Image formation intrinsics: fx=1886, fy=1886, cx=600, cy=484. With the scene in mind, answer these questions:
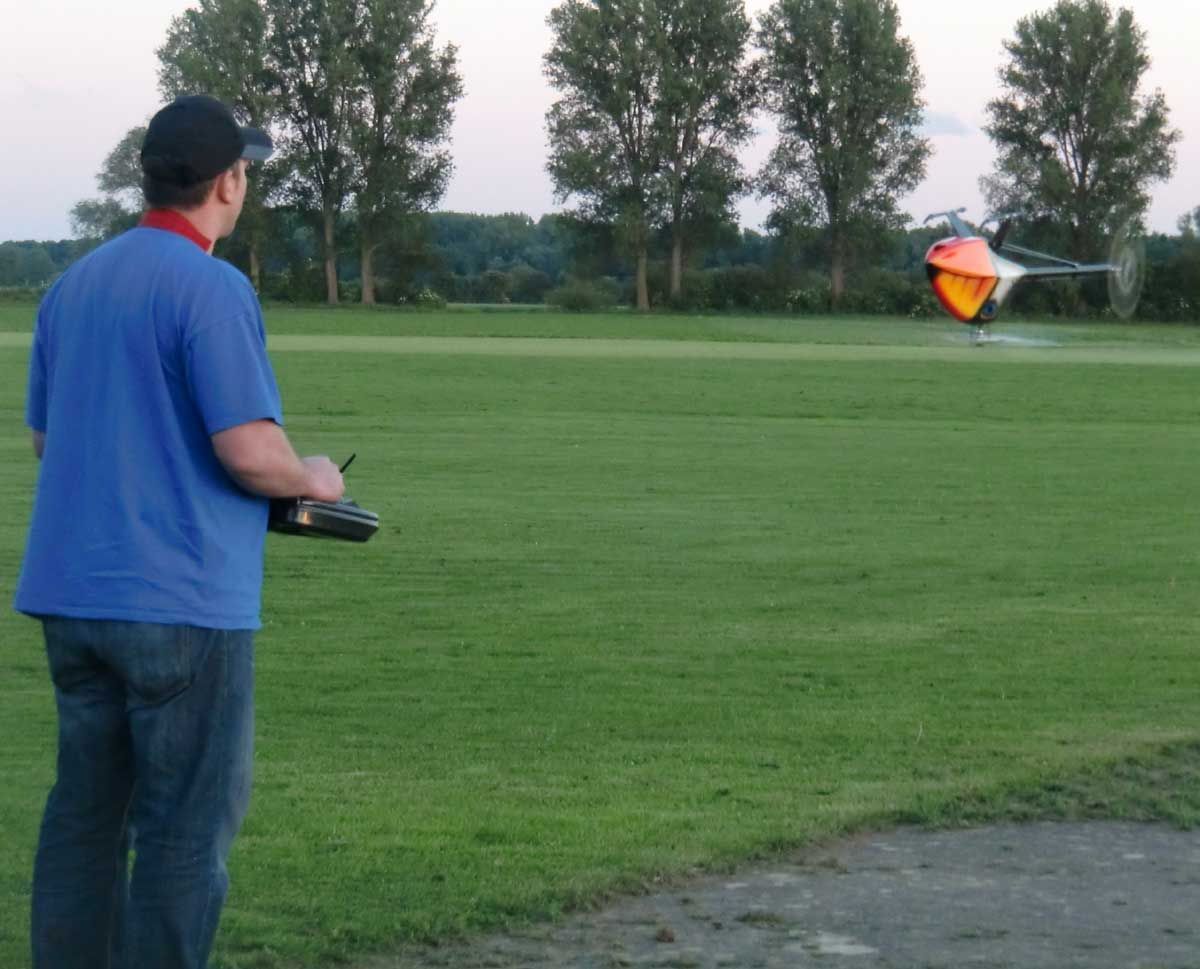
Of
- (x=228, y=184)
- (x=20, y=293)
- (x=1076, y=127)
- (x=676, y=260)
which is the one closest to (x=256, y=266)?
(x=20, y=293)

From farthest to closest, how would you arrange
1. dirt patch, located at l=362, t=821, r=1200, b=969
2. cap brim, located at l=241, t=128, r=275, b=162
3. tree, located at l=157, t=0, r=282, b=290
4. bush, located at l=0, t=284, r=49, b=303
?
tree, located at l=157, t=0, r=282, b=290 → bush, located at l=0, t=284, r=49, b=303 → dirt patch, located at l=362, t=821, r=1200, b=969 → cap brim, located at l=241, t=128, r=275, b=162

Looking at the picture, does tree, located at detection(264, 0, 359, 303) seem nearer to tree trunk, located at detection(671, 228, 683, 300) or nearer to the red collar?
tree trunk, located at detection(671, 228, 683, 300)

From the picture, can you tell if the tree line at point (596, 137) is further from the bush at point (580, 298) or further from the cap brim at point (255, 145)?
the cap brim at point (255, 145)

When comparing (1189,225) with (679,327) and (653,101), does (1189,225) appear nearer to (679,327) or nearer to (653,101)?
(679,327)

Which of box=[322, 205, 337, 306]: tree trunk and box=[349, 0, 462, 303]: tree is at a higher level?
box=[349, 0, 462, 303]: tree

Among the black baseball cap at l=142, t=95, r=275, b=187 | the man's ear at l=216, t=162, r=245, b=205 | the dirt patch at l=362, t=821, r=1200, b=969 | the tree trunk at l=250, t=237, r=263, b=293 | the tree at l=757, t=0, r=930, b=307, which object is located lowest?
the dirt patch at l=362, t=821, r=1200, b=969

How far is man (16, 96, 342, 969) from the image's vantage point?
356cm

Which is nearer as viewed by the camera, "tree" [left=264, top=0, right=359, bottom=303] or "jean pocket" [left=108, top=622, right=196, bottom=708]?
"jean pocket" [left=108, top=622, right=196, bottom=708]

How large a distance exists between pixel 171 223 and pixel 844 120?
265 ft

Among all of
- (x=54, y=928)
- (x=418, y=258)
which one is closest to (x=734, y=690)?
(x=54, y=928)

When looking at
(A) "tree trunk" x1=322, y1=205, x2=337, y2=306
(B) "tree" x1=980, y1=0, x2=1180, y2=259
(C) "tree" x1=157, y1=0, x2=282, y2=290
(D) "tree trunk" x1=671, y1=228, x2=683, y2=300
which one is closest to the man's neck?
(B) "tree" x1=980, y1=0, x2=1180, y2=259

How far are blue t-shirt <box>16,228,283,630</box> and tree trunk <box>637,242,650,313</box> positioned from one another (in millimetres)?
80844

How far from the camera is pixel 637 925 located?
4930mm

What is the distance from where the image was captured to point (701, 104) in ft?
293
